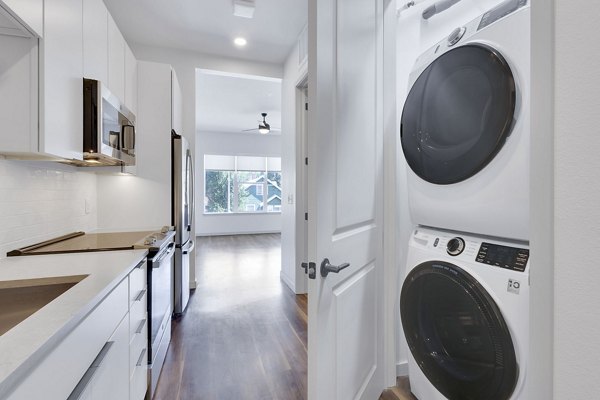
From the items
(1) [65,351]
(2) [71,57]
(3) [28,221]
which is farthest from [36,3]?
(1) [65,351]

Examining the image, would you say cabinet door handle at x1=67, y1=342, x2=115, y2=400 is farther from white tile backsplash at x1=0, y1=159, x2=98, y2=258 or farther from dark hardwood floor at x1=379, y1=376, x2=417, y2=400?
dark hardwood floor at x1=379, y1=376, x2=417, y2=400

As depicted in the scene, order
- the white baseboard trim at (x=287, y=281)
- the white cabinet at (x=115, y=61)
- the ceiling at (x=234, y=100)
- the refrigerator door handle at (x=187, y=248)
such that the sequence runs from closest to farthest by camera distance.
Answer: the white cabinet at (x=115, y=61), the refrigerator door handle at (x=187, y=248), the white baseboard trim at (x=287, y=281), the ceiling at (x=234, y=100)

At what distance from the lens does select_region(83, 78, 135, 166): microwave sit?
159cm

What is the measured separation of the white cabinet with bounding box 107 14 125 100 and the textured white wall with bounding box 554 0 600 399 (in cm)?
228

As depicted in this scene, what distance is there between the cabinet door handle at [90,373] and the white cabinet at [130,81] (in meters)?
1.88

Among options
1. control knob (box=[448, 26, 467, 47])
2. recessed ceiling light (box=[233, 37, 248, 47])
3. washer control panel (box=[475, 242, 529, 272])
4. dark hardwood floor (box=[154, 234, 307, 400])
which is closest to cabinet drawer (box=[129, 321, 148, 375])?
dark hardwood floor (box=[154, 234, 307, 400])

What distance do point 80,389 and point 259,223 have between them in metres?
7.55

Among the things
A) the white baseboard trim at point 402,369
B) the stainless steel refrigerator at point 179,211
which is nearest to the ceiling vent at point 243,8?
the stainless steel refrigerator at point 179,211

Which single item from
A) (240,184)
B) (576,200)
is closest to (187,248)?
(576,200)

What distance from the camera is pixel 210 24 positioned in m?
2.92

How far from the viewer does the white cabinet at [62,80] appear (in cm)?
122

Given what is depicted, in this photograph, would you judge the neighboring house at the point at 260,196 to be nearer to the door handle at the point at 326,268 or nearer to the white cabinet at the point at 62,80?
the white cabinet at the point at 62,80

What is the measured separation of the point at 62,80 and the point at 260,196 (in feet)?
23.6

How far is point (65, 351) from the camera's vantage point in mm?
796
